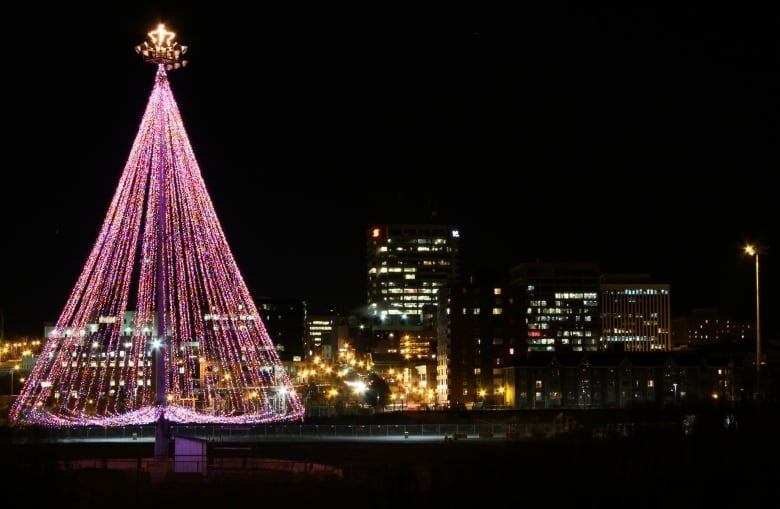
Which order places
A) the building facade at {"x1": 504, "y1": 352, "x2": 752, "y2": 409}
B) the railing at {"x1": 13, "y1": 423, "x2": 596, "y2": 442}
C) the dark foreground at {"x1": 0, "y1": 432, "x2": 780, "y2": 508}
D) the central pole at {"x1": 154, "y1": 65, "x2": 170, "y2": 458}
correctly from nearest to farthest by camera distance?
the dark foreground at {"x1": 0, "y1": 432, "x2": 780, "y2": 508} → the central pole at {"x1": 154, "y1": 65, "x2": 170, "y2": 458} → the railing at {"x1": 13, "y1": 423, "x2": 596, "y2": 442} → the building facade at {"x1": 504, "y1": 352, "x2": 752, "y2": 409}

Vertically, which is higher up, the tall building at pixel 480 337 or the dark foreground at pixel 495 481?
the tall building at pixel 480 337

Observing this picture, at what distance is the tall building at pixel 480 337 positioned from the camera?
143 m

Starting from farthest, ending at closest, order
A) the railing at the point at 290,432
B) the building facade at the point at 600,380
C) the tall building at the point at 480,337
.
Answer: the tall building at the point at 480,337 → the building facade at the point at 600,380 → the railing at the point at 290,432

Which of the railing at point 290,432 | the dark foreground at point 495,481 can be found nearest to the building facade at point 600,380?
the railing at point 290,432

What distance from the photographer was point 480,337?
475 ft

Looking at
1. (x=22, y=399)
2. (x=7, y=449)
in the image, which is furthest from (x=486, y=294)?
(x=7, y=449)

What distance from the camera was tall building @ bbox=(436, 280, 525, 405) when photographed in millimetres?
142750

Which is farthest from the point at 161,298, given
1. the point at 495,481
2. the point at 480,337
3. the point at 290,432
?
the point at 480,337

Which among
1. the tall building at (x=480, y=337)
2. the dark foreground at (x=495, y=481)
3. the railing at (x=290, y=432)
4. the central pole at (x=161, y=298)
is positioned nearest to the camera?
the dark foreground at (x=495, y=481)

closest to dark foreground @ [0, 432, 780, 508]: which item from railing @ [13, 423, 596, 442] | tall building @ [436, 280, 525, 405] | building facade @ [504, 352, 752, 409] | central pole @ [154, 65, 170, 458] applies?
central pole @ [154, 65, 170, 458]

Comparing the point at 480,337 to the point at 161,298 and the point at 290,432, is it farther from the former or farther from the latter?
the point at 161,298

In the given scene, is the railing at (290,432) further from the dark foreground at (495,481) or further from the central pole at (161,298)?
the dark foreground at (495,481)

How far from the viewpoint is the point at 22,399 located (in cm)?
5828

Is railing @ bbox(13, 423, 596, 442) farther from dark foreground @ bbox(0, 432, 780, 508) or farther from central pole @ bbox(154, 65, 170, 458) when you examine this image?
dark foreground @ bbox(0, 432, 780, 508)
